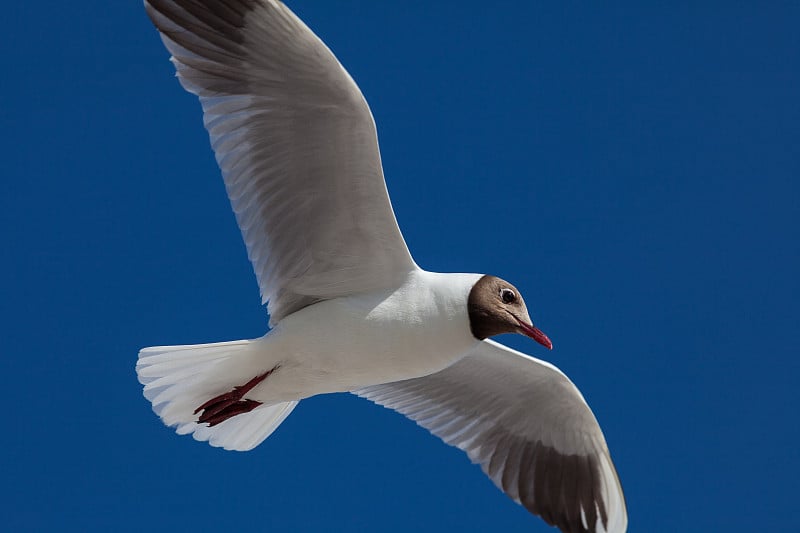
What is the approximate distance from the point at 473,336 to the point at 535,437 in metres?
1.40

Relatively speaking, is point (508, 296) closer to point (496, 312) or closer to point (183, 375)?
point (496, 312)

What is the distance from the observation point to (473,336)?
521cm

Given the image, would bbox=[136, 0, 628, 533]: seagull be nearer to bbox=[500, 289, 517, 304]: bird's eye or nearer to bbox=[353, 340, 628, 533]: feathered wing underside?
bbox=[500, 289, 517, 304]: bird's eye

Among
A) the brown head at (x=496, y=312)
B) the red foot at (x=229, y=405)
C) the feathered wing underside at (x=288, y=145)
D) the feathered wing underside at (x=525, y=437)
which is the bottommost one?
the feathered wing underside at (x=525, y=437)

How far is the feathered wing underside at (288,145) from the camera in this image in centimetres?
491

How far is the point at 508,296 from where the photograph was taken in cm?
527

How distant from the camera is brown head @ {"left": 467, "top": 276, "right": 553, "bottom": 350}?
517 cm

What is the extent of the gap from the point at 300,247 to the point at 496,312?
0.94 meters

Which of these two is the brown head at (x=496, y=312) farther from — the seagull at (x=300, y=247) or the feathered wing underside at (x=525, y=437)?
the feathered wing underside at (x=525, y=437)

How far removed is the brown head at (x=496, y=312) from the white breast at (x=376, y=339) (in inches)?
1.4

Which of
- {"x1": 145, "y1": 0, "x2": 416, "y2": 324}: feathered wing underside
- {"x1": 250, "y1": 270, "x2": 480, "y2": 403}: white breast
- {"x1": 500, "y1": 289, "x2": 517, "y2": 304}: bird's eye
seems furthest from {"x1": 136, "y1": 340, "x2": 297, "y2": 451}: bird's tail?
{"x1": 500, "y1": 289, "x2": 517, "y2": 304}: bird's eye

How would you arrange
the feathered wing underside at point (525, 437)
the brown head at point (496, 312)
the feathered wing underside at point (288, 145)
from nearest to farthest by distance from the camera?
the feathered wing underside at point (288, 145) < the brown head at point (496, 312) < the feathered wing underside at point (525, 437)

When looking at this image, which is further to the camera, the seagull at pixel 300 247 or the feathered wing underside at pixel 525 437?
the feathered wing underside at pixel 525 437

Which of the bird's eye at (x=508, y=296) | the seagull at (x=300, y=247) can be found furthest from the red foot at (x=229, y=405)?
the bird's eye at (x=508, y=296)
